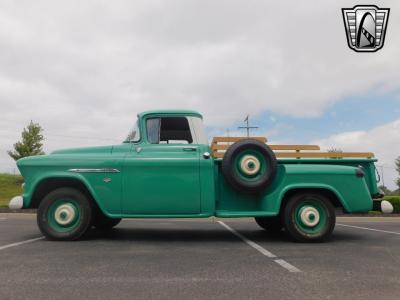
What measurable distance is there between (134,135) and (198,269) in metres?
3.03

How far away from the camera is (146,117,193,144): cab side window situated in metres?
6.02

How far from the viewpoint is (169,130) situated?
6.14 m

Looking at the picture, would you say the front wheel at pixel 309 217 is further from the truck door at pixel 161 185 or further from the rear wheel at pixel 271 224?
the truck door at pixel 161 185

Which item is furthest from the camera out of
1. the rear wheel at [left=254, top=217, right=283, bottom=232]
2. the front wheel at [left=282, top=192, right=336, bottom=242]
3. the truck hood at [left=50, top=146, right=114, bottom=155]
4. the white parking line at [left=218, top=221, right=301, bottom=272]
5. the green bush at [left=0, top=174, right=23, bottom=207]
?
the green bush at [left=0, top=174, right=23, bottom=207]

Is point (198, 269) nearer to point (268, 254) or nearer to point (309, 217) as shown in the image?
point (268, 254)

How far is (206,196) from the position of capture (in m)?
5.57

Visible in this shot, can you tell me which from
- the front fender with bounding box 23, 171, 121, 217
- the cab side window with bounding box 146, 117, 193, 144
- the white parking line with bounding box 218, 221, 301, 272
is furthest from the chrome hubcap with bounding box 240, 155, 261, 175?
the front fender with bounding box 23, 171, 121, 217

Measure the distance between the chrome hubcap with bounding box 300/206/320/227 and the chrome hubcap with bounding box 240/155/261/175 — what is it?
1024 millimetres

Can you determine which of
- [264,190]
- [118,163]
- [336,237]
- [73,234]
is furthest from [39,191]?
[336,237]

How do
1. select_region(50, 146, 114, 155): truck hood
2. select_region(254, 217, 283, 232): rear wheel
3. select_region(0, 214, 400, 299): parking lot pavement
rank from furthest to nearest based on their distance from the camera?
select_region(254, 217, 283, 232): rear wheel → select_region(50, 146, 114, 155): truck hood → select_region(0, 214, 400, 299): parking lot pavement

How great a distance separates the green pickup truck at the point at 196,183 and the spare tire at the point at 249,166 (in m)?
0.02

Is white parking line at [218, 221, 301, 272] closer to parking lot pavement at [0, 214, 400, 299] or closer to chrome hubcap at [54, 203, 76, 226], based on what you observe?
parking lot pavement at [0, 214, 400, 299]

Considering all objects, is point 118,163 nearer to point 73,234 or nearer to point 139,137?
point 139,137

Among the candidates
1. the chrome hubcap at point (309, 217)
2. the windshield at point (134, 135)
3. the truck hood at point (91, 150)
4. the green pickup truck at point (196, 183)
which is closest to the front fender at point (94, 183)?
the green pickup truck at point (196, 183)
